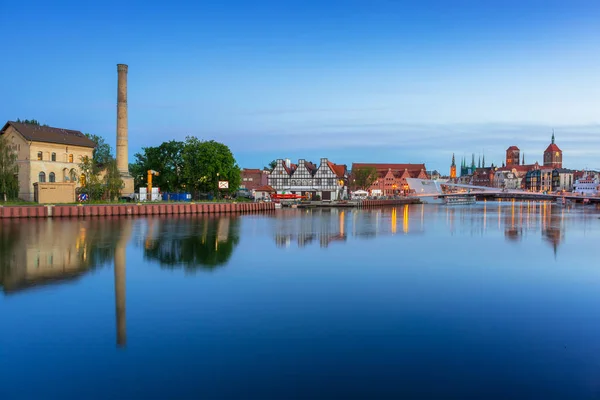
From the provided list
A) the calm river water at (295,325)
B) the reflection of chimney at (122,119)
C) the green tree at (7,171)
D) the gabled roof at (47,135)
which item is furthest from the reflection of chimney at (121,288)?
the reflection of chimney at (122,119)

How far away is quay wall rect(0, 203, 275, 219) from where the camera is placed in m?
48.2

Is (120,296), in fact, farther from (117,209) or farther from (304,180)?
(304,180)

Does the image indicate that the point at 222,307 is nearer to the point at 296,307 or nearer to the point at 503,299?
the point at 296,307

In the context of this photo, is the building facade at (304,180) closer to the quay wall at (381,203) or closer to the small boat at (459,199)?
the quay wall at (381,203)

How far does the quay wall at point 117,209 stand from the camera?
48.2m

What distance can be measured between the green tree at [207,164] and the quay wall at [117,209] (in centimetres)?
571

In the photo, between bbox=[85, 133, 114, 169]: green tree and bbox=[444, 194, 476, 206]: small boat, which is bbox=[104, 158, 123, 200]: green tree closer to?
bbox=[85, 133, 114, 169]: green tree

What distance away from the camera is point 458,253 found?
27.3 m

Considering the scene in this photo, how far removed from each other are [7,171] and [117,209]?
475 inches

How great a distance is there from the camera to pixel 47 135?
5972cm

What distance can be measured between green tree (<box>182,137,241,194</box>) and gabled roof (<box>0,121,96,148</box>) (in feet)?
41.5

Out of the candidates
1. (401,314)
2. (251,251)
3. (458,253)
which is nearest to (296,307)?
(401,314)

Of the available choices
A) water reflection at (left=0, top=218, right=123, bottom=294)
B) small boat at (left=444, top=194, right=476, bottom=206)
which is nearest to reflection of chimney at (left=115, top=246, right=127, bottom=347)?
water reflection at (left=0, top=218, right=123, bottom=294)

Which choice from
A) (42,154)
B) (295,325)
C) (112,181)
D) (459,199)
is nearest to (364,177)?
(459,199)
